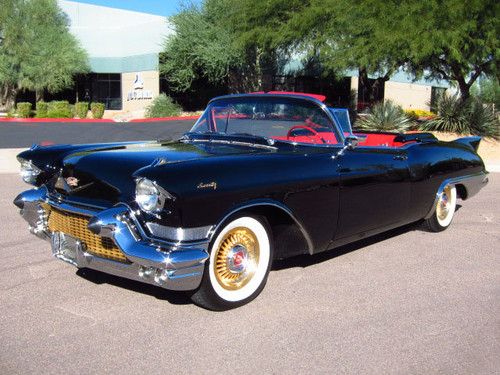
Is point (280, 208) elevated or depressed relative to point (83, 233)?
elevated

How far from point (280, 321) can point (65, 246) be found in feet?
5.35

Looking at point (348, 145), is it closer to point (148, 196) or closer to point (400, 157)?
point (400, 157)

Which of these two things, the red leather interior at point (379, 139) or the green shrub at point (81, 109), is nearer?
the red leather interior at point (379, 139)

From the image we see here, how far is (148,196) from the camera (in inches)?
141

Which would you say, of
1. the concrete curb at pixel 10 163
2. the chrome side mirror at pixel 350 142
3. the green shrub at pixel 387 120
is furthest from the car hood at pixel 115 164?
the green shrub at pixel 387 120

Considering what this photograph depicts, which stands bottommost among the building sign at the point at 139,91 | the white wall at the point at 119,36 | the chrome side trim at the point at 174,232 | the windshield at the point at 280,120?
the chrome side trim at the point at 174,232

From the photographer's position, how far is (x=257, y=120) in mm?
5027

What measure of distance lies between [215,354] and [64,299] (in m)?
1.45

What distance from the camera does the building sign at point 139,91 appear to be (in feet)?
118

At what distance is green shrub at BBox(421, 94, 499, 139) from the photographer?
18797mm

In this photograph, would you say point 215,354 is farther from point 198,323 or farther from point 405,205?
point 405,205

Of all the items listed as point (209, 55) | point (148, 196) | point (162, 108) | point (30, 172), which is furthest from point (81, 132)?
point (162, 108)

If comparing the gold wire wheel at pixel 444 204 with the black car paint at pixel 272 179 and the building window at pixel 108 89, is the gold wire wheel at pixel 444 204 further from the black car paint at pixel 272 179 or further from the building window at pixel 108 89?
the building window at pixel 108 89

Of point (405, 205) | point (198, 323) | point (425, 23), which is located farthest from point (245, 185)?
point (425, 23)
